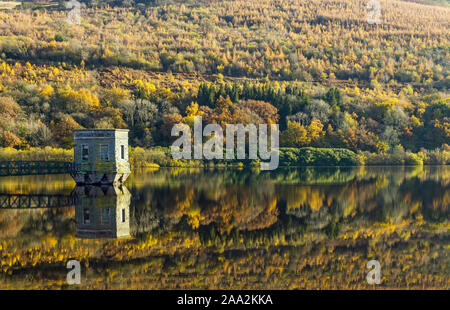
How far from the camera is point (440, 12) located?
132 metres

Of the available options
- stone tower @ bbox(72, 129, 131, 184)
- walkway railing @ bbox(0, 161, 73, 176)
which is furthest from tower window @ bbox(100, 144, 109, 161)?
walkway railing @ bbox(0, 161, 73, 176)

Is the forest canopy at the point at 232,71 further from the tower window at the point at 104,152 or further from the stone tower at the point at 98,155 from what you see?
the tower window at the point at 104,152

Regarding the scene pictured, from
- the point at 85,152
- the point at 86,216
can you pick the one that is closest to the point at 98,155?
the point at 85,152

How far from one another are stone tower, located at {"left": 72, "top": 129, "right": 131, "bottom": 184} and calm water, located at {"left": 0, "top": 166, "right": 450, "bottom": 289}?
8.17ft

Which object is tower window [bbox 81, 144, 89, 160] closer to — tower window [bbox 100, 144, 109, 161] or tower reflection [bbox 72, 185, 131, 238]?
tower window [bbox 100, 144, 109, 161]

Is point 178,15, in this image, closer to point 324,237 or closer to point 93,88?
point 93,88

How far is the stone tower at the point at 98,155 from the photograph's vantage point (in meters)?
39.0

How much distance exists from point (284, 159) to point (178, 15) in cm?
6754

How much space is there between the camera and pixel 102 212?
88.0 feet

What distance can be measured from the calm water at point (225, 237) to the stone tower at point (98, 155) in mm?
2489

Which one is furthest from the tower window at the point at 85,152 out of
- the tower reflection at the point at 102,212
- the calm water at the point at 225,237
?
the calm water at the point at 225,237

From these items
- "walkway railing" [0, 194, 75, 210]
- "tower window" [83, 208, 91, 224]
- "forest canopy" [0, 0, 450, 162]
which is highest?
"forest canopy" [0, 0, 450, 162]

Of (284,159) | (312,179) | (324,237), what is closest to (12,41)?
(284,159)

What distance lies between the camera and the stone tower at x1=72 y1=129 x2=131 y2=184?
3897 cm
